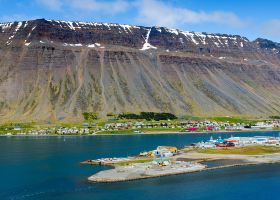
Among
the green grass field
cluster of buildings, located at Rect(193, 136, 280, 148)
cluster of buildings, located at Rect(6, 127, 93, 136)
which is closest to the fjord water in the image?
the green grass field

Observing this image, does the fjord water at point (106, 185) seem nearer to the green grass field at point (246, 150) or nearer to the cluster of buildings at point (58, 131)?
the green grass field at point (246, 150)

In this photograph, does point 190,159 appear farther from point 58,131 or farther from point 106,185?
point 58,131

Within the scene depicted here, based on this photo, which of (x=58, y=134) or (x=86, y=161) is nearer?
(x=86, y=161)

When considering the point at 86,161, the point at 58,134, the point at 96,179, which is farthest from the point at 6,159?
the point at 58,134

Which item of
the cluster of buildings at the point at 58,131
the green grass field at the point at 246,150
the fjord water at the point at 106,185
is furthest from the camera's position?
the cluster of buildings at the point at 58,131

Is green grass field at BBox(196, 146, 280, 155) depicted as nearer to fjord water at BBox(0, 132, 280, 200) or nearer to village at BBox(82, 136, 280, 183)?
village at BBox(82, 136, 280, 183)

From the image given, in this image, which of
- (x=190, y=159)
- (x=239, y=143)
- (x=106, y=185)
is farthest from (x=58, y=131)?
(x=106, y=185)

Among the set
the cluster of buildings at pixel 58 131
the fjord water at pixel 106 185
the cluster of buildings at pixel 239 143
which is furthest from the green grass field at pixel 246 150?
the cluster of buildings at pixel 58 131

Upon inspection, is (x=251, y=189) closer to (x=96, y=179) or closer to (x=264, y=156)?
(x=96, y=179)
